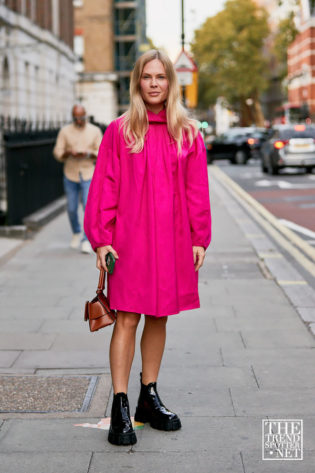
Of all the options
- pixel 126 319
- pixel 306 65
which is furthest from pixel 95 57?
pixel 126 319

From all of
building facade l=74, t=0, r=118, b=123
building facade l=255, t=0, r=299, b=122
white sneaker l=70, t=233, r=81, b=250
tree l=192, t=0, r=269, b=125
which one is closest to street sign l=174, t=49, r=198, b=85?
white sneaker l=70, t=233, r=81, b=250

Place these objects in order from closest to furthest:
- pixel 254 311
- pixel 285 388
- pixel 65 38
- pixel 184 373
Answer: pixel 285 388, pixel 184 373, pixel 254 311, pixel 65 38

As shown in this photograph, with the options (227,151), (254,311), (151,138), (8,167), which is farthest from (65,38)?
(151,138)

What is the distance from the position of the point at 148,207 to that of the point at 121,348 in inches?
26.7

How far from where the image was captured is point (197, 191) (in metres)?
4.14

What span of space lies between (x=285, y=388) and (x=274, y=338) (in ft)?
4.01

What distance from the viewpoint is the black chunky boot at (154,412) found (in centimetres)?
418

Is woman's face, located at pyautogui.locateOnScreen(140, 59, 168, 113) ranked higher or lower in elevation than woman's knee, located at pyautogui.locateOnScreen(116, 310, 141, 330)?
higher

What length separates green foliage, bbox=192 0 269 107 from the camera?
79938mm

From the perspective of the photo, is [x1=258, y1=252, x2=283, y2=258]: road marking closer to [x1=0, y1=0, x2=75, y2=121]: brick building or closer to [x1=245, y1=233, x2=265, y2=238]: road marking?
[x1=245, y1=233, x2=265, y2=238]: road marking

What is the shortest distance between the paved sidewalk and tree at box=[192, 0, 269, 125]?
72.8 meters

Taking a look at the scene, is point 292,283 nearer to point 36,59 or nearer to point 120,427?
point 120,427

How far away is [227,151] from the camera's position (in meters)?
37.0

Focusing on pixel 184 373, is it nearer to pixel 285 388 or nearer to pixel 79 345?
pixel 285 388
